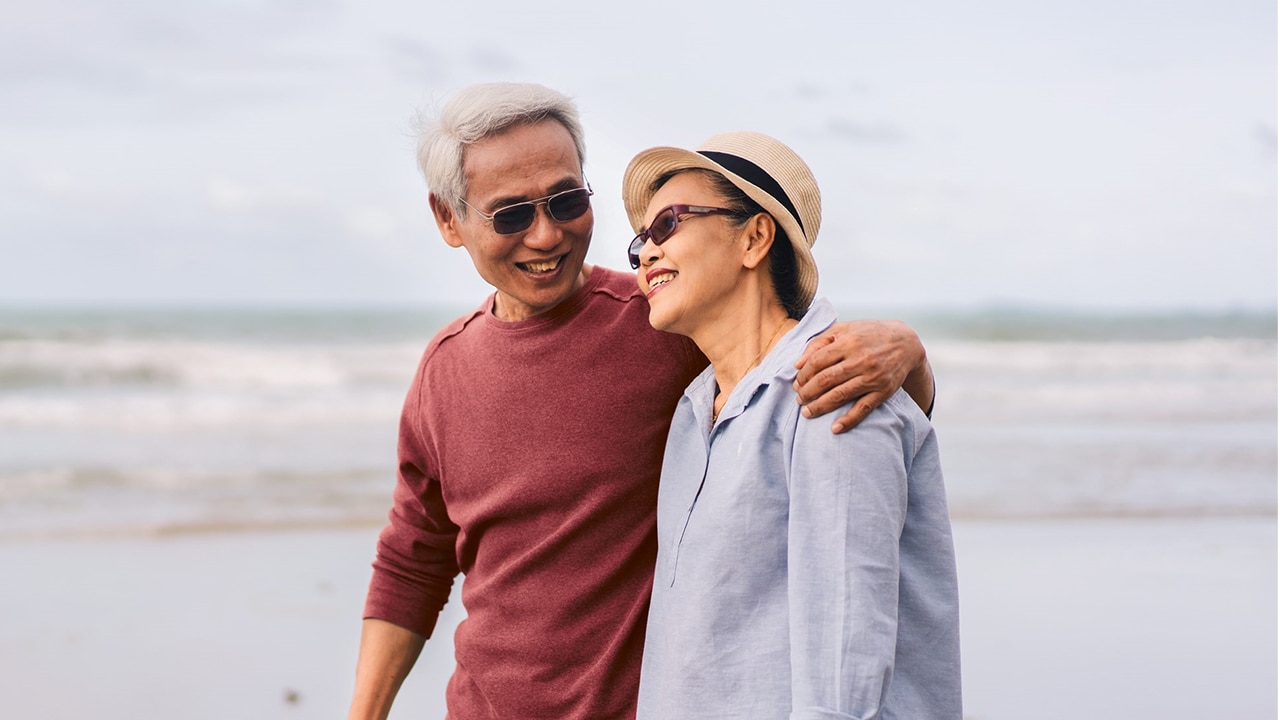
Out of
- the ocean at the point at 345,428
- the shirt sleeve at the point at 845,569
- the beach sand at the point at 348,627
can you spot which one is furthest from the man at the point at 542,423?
the ocean at the point at 345,428

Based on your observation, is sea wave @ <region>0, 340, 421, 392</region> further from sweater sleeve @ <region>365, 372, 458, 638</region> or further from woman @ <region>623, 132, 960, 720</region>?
woman @ <region>623, 132, 960, 720</region>

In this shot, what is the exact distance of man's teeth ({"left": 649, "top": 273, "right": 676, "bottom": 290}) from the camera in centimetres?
211

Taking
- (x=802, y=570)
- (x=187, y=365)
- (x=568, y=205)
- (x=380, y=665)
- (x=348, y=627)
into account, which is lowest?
(x=348, y=627)

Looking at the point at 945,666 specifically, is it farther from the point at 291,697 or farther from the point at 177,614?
the point at 177,614

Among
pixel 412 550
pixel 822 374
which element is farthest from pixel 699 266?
pixel 412 550

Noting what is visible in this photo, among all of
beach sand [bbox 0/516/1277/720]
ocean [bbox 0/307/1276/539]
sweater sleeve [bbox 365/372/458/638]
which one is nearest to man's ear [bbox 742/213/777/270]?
sweater sleeve [bbox 365/372/458/638]

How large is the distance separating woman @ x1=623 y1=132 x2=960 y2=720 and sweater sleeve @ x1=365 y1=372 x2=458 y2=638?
74cm

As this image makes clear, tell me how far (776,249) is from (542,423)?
2.11 ft

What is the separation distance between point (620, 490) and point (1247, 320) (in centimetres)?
3823

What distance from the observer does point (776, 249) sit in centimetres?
211

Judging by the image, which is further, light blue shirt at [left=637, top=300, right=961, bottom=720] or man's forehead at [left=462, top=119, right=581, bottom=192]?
man's forehead at [left=462, top=119, right=581, bottom=192]

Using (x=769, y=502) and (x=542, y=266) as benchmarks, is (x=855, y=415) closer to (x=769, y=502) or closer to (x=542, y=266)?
(x=769, y=502)

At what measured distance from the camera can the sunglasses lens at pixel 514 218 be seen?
240cm

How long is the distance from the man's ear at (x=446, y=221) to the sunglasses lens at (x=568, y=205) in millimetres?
251
